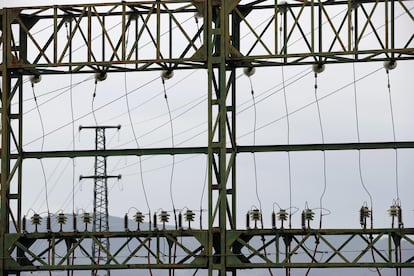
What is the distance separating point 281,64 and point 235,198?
5309mm

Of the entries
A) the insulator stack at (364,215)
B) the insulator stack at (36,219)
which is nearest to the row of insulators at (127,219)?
the insulator stack at (36,219)

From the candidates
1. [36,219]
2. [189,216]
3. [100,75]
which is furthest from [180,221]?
[100,75]

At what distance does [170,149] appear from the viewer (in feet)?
139

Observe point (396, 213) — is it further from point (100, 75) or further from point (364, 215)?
point (100, 75)

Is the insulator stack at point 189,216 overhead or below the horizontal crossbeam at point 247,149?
below

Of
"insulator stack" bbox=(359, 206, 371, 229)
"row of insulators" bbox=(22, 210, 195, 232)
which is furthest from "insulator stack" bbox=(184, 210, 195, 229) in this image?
"insulator stack" bbox=(359, 206, 371, 229)

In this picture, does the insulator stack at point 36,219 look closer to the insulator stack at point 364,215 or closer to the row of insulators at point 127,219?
the row of insulators at point 127,219

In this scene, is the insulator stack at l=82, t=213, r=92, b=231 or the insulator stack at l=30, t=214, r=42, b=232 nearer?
the insulator stack at l=82, t=213, r=92, b=231

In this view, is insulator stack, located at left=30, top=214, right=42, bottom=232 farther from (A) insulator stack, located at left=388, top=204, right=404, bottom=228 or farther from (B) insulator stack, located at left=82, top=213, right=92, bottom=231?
(A) insulator stack, located at left=388, top=204, right=404, bottom=228

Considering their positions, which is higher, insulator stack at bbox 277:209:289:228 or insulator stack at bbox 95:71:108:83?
insulator stack at bbox 95:71:108:83

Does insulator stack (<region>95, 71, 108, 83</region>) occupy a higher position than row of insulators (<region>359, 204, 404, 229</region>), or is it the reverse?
insulator stack (<region>95, 71, 108, 83</region>)

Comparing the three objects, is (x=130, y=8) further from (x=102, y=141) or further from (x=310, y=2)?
(x=102, y=141)

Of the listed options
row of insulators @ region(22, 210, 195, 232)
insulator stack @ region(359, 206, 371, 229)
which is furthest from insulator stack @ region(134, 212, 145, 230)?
insulator stack @ region(359, 206, 371, 229)

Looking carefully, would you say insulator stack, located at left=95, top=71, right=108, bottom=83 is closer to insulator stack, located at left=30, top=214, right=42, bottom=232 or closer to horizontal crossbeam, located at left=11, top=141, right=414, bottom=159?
horizontal crossbeam, located at left=11, top=141, right=414, bottom=159
